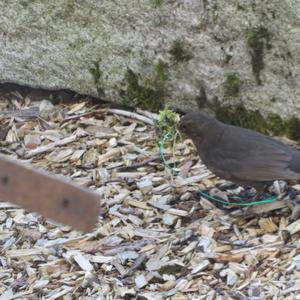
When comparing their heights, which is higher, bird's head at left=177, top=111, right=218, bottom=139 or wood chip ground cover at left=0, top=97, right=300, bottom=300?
bird's head at left=177, top=111, right=218, bottom=139

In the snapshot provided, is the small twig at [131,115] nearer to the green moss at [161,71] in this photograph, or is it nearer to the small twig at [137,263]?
the green moss at [161,71]

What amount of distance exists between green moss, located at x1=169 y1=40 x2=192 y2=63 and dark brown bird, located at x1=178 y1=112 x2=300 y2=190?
1.61 feet

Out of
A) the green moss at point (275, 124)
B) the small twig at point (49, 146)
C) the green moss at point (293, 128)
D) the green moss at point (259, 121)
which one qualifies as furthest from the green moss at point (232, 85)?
the small twig at point (49, 146)

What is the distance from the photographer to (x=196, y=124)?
516cm

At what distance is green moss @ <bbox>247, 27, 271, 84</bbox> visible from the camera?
17.2 ft

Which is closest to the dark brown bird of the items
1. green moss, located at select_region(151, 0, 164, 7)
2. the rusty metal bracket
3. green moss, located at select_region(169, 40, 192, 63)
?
green moss, located at select_region(169, 40, 192, 63)

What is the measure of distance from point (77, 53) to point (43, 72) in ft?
1.07

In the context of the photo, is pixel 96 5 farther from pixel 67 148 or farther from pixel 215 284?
pixel 215 284

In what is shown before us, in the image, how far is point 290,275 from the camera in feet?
14.0

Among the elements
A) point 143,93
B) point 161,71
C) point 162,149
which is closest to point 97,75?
point 143,93

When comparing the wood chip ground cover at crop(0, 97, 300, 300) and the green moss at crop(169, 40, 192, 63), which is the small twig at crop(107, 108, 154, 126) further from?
the green moss at crop(169, 40, 192, 63)

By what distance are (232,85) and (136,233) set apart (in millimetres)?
1262

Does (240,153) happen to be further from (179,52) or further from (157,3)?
(157,3)

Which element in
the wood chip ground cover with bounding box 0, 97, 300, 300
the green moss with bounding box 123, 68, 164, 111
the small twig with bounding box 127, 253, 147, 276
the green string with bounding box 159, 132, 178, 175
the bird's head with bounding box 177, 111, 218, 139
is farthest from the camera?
the green moss with bounding box 123, 68, 164, 111
